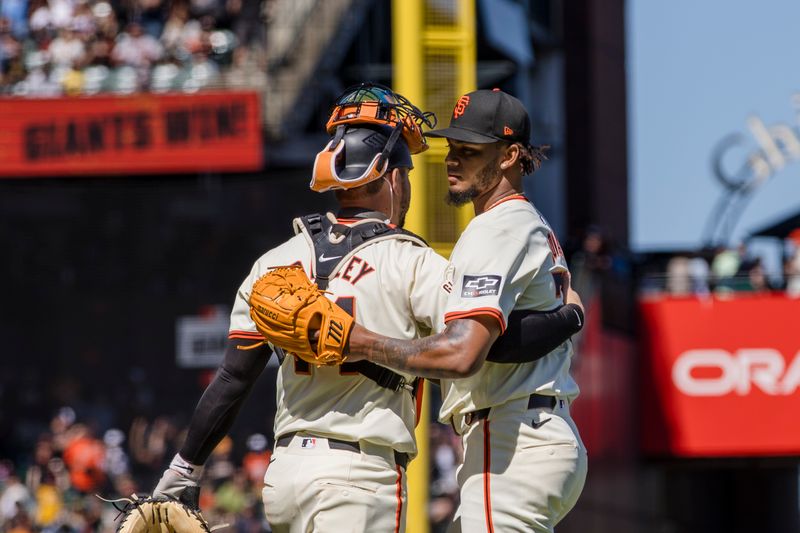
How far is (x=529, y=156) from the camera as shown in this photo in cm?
459

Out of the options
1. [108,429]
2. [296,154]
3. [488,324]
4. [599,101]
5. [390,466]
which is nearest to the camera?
[488,324]

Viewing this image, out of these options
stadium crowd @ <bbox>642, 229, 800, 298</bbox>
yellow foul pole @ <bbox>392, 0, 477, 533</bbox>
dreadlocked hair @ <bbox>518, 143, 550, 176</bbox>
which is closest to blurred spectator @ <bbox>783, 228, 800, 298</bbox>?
stadium crowd @ <bbox>642, 229, 800, 298</bbox>

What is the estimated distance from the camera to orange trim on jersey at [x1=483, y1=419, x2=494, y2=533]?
14.1 ft

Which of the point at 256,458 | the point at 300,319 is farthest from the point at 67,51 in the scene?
the point at 300,319

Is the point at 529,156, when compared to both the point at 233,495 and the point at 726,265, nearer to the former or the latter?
the point at 233,495

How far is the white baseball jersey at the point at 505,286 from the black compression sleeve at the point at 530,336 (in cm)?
5

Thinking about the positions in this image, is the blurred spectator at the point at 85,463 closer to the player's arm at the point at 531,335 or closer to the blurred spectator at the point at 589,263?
the blurred spectator at the point at 589,263

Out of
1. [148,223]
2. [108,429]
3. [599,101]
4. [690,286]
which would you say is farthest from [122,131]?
[599,101]

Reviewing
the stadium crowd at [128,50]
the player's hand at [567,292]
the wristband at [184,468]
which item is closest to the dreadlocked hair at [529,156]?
the player's hand at [567,292]

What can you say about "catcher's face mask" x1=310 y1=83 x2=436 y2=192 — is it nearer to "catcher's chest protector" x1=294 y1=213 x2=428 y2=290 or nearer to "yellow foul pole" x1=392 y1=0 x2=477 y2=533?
"catcher's chest protector" x1=294 y1=213 x2=428 y2=290

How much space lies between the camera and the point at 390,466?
4426 millimetres

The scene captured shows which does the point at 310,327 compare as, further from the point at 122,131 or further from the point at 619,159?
the point at 619,159

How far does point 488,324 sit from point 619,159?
23985mm

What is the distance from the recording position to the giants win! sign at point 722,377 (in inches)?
696
